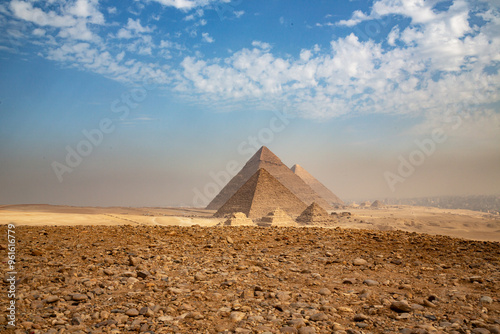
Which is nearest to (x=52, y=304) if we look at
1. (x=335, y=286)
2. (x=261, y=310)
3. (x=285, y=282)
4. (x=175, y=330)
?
(x=175, y=330)

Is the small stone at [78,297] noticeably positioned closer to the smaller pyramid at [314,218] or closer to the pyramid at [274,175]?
the smaller pyramid at [314,218]

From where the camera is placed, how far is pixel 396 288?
3.91 metres

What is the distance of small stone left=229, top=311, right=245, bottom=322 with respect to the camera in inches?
119

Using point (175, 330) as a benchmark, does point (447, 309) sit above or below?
above

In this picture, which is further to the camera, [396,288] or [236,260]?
[236,260]

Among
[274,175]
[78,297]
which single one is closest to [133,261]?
[78,297]

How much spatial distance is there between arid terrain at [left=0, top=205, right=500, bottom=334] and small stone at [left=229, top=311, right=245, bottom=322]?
0.4 inches

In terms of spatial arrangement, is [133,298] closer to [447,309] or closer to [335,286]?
[335,286]

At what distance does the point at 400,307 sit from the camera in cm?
322

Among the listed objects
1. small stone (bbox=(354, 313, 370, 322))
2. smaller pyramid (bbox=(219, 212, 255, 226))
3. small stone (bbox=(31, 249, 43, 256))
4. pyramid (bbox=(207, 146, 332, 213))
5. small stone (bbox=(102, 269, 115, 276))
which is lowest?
smaller pyramid (bbox=(219, 212, 255, 226))

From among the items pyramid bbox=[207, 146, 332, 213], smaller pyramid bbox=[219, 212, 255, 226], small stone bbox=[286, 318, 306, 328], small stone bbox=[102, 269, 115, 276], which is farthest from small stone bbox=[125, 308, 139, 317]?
pyramid bbox=[207, 146, 332, 213]

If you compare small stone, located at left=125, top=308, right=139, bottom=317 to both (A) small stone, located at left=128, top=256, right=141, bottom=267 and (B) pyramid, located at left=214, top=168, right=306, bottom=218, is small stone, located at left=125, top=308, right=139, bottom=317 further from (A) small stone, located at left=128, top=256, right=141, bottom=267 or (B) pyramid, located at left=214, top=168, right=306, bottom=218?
(B) pyramid, located at left=214, top=168, right=306, bottom=218

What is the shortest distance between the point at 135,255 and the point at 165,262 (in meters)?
0.67

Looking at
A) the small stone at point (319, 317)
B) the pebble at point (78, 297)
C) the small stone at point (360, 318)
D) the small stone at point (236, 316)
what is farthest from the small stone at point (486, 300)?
the pebble at point (78, 297)
